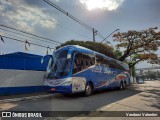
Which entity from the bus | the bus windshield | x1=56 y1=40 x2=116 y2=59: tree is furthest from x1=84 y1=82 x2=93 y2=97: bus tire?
x1=56 y1=40 x2=116 y2=59: tree

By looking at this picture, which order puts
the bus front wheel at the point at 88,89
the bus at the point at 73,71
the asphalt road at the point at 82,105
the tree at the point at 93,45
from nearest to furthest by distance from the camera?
the asphalt road at the point at 82,105, the bus at the point at 73,71, the bus front wheel at the point at 88,89, the tree at the point at 93,45

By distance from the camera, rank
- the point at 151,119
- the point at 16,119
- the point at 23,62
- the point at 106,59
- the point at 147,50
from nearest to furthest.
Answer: the point at 16,119
the point at 151,119
the point at 23,62
the point at 106,59
the point at 147,50

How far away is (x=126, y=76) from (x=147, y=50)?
12078 millimetres

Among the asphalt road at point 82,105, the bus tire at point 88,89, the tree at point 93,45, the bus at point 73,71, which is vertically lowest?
the asphalt road at point 82,105

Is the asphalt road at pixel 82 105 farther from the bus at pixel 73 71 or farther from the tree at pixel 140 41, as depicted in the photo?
the tree at pixel 140 41

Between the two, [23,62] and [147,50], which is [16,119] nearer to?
[23,62]

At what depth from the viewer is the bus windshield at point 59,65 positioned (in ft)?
41.0

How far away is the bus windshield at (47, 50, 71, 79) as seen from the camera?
12492 millimetres

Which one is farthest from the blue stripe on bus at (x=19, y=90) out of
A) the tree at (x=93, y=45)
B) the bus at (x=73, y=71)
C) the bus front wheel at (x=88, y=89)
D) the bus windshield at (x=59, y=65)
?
the tree at (x=93, y=45)

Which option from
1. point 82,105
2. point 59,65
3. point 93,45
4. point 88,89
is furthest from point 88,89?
point 93,45

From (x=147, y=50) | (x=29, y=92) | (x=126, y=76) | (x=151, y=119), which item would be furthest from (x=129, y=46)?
(x=151, y=119)

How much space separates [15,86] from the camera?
14969mm

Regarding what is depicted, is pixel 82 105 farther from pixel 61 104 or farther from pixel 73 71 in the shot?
pixel 73 71

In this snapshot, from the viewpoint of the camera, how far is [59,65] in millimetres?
12789
